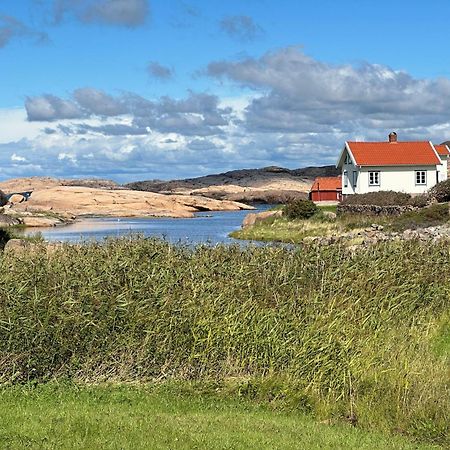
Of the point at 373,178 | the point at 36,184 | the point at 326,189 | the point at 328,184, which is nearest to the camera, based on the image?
the point at 373,178

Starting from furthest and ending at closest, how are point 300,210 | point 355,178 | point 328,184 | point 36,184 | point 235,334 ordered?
point 36,184, point 328,184, point 355,178, point 300,210, point 235,334

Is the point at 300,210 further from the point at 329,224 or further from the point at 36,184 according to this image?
the point at 36,184

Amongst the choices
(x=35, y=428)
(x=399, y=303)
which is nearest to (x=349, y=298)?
(x=399, y=303)

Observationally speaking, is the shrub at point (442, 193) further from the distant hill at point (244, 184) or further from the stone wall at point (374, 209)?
the distant hill at point (244, 184)

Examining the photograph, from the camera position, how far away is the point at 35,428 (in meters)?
8.95

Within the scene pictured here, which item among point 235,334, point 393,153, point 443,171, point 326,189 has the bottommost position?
point 235,334

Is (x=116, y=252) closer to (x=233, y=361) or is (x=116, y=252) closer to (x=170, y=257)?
(x=170, y=257)

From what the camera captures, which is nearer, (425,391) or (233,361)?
(425,391)

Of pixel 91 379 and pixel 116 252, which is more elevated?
pixel 116 252

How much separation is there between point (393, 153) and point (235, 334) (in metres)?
52.7

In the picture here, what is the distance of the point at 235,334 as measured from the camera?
463 inches

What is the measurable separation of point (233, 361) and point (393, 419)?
268 centimetres

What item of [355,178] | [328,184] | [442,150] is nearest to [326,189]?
[328,184]

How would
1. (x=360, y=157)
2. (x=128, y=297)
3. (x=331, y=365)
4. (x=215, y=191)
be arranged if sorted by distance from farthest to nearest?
1. (x=215, y=191)
2. (x=360, y=157)
3. (x=128, y=297)
4. (x=331, y=365)
